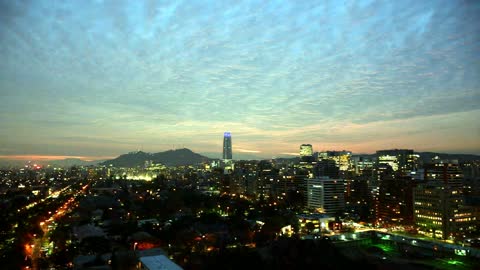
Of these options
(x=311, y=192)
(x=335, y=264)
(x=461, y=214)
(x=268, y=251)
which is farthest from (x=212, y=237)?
(x=311, y=192)

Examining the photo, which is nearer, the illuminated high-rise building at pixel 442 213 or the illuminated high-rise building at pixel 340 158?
the illuminated high-rise building at pixel 442 213

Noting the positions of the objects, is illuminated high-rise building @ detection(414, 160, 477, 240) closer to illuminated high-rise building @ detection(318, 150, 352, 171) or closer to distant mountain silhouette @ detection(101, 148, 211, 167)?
illuminated high-rise building @ detection(318, 150, 352, 171)

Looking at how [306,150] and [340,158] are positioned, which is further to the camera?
[306,150]

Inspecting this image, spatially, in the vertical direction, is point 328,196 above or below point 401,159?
below

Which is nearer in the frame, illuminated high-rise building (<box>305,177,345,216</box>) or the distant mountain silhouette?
illuminated high-rise building (<box>305,177,345,216</box>)

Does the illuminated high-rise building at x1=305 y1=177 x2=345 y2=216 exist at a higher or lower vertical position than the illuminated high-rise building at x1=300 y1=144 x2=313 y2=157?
lower

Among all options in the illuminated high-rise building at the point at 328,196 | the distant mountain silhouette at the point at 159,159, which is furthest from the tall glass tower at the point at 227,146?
the illuminated high-rise building at the point at 328,196

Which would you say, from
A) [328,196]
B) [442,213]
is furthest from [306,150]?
[442,213]

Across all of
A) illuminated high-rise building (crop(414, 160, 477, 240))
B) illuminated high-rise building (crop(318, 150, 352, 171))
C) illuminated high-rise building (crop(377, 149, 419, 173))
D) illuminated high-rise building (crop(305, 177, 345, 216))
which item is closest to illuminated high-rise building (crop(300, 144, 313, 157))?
illuminated high-rise building (crop(318, 150, 352, 171))

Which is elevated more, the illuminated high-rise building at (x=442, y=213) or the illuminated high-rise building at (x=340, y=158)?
the illuminated high-rise building at (x=340, y=158)

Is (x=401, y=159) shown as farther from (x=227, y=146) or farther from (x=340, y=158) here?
(x=227, y=146)

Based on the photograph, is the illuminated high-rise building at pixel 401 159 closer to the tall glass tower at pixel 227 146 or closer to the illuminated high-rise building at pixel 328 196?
the illuminated high-rise building at pixel 328 196
